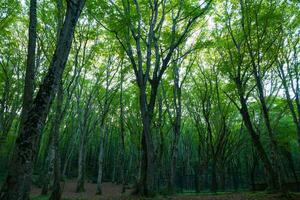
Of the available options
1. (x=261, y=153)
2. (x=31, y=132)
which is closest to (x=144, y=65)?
(x=261, y=153)

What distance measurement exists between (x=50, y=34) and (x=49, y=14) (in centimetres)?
105

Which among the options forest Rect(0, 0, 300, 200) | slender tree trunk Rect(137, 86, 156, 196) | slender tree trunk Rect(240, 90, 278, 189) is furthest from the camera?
slender tree trunk Rect(240, 90, 278, 189)

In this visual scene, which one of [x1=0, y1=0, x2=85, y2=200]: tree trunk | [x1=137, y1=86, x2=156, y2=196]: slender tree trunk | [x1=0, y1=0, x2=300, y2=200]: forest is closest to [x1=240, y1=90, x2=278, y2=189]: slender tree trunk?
[x1=0, y1=0, x2=300, y2=200]: forest

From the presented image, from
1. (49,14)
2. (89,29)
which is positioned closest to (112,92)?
(89,29)

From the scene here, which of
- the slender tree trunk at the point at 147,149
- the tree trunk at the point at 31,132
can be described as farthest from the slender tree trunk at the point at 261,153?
the tree trunk at the point at 31,132

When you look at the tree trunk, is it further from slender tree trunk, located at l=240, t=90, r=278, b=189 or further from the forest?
slender tree trunk, located at l=240, t=90, r=278, b=189

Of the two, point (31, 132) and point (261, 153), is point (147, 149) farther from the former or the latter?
point (261, 153)

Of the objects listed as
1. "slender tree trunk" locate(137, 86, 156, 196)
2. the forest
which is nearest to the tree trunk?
the forest

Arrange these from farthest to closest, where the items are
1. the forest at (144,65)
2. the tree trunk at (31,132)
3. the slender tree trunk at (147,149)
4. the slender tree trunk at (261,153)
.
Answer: the slender tree trunk at (261,153) → the slender tree trunk at (147,149) → the forest at (144,65) → the tree trunk at (31,132)

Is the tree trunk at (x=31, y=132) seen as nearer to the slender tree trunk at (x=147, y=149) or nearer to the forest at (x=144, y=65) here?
the forest at (x=144, y=65)

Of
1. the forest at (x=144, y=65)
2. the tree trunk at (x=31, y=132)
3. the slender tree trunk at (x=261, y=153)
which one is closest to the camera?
the tree trunk at (x=31, y=132)

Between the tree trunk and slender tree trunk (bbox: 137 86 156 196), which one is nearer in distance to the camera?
the tree trunk

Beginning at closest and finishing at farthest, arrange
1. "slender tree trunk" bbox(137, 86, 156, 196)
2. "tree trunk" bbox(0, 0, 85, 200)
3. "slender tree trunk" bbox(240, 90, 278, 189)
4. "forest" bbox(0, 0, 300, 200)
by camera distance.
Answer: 1. "tree trunk" bbox(0, 0, 85, 200)
2. "forest" bbox(0, 0, 300, 200)
3. "slender tree trunk" bbox(137, 86, 156, 196)
4. "slender tree trunk" bbox(240, 90, 278, 189)

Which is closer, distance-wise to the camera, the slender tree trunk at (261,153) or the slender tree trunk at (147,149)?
the slender tree trunk at (147,149)
